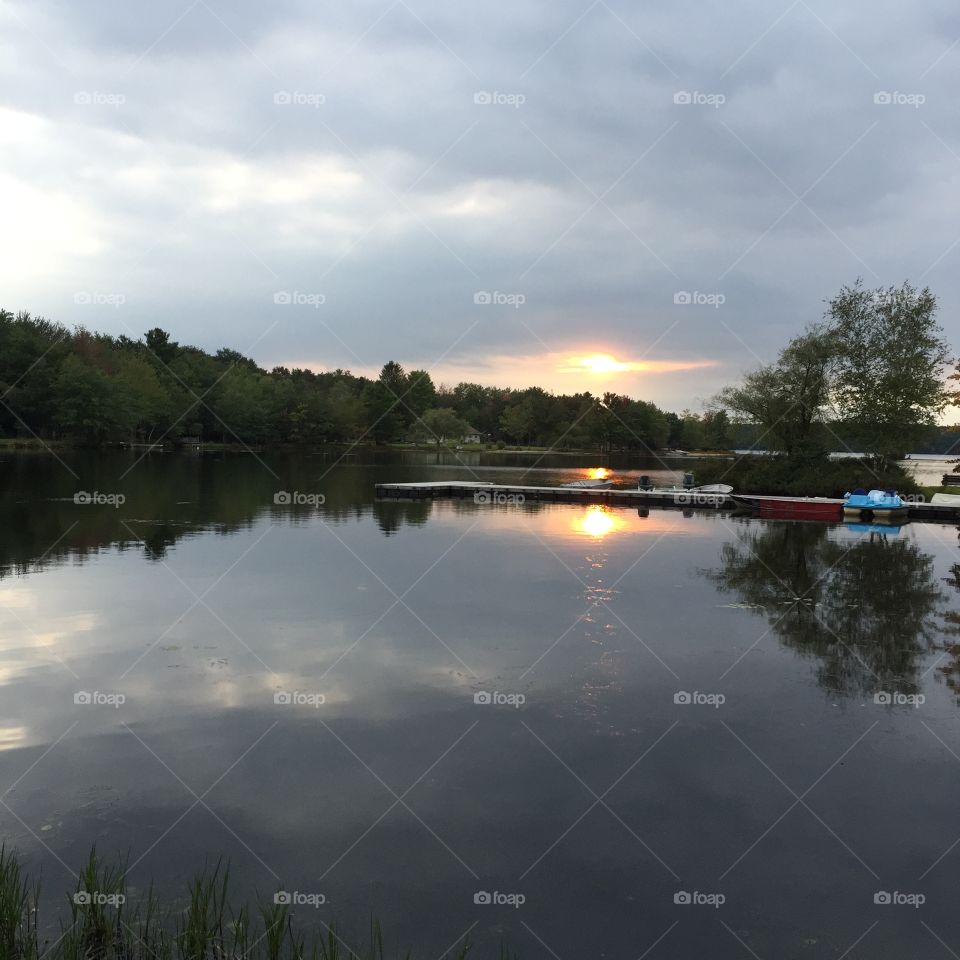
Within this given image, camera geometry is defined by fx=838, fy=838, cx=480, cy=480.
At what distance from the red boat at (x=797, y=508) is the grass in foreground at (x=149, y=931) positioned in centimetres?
4008

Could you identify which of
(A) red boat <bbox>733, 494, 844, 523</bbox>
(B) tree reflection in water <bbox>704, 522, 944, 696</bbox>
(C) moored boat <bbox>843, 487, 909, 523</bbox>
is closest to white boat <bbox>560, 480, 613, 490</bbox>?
(A) red boat <bbox>733, 494, 844, 523</bbox>

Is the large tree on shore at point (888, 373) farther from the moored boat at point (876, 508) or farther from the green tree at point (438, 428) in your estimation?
the green tree at point (438, 428)

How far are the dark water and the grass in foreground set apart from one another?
0.32 m

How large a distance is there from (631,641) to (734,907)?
8653 mm

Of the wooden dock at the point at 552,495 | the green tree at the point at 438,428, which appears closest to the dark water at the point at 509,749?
the wooden dock at the point at 552,495

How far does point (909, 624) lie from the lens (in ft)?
58.9

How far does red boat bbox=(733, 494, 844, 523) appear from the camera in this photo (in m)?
44.0

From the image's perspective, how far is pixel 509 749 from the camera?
1056 cm

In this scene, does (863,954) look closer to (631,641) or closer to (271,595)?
(631,641)

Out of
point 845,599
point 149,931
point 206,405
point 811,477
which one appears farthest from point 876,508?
point 206,405

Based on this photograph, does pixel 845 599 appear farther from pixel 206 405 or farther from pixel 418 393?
pixel 418 393

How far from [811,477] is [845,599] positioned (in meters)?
35.8

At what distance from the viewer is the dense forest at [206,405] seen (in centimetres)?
10419

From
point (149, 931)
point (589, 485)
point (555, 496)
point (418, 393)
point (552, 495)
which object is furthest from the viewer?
point (418, 393)
